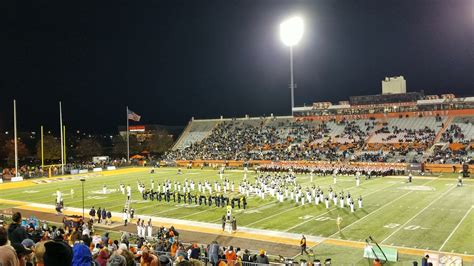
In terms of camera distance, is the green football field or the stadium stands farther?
the stadium stands

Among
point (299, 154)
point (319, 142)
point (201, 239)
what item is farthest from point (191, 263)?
point (319, 142)

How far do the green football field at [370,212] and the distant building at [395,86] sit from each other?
1150 inches

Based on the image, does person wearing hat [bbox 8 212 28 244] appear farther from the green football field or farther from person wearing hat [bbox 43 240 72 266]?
the green football field

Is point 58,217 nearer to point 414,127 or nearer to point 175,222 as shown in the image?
point 175,222

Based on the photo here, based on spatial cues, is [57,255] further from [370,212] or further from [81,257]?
[370,212]

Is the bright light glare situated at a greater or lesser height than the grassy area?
greater

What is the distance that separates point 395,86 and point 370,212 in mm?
44946

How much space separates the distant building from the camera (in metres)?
62.1

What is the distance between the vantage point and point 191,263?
3689mm

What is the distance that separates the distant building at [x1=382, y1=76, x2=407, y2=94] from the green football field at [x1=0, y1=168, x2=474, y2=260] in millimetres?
29202

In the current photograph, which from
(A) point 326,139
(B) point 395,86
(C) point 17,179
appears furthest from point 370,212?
(B) point 395,86

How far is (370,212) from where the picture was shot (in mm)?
22094

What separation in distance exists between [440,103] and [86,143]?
53207 mm

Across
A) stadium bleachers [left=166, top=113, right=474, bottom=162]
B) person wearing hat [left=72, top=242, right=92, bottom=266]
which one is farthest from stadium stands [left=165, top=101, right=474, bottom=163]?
person wearing hat [left=72, top=242, right=92, bottom=266]
